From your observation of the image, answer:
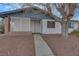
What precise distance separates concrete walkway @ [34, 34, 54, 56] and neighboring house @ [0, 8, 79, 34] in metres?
0.33

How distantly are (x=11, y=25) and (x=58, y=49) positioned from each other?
5.75 feet

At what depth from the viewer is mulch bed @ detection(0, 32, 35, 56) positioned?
8422mm

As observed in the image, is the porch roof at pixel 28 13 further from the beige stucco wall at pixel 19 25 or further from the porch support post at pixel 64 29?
the porch support post at pixel 64 29

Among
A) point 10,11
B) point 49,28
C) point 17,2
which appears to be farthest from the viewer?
point 49,28

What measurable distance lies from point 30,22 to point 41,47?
0.92m

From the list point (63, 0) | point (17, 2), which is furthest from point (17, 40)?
point (63, 0)

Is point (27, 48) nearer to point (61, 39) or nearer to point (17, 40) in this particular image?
point (17, 40)

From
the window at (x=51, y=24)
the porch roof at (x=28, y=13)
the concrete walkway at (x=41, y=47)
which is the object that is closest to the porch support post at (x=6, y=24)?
the porch roof at (x=28, y=13)

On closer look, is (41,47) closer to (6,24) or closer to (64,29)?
(64,29)

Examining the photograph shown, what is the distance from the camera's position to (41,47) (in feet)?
28.8

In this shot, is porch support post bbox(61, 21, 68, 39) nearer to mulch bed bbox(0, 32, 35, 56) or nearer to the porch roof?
the porch roof

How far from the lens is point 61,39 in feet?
29.3

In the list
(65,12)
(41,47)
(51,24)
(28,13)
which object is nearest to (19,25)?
(28,13)

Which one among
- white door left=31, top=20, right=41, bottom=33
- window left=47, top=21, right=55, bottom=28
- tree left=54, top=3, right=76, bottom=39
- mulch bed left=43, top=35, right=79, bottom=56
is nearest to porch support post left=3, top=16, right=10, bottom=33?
white door left=31, top=20, right=41, bottom=33
